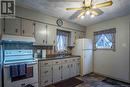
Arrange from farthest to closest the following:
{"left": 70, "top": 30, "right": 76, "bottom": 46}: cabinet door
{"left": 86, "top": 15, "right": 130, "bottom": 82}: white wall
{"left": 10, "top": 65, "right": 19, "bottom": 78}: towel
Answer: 1. {"left": 70, "top": 30, "right": 76, "bottom": 46}: cabinet door
2. {"left": 86, "top": 15, "right": 130, "bottom": 82}: white wall
3. {"left": 10, "top": 65, "right": 19, "bottom": 78}: towel

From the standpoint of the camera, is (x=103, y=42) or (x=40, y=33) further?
(x=103, y=42)

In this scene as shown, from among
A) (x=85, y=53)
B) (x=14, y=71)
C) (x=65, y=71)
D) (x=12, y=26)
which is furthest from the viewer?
(x=85, y=53)

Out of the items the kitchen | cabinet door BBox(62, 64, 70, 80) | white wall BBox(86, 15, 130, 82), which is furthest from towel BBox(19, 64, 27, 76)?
white wall BBox(86, 15, 130, 82)

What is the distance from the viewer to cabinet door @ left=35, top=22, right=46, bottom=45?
3.16 metres

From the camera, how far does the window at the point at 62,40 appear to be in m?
4.14

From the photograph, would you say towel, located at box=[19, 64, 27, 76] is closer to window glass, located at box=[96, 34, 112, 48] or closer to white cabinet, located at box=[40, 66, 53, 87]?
white cabinet, located at box=[40, 66, 53, 87]

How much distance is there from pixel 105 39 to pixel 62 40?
2.05m

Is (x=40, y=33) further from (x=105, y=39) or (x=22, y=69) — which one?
(x=105, y=39)

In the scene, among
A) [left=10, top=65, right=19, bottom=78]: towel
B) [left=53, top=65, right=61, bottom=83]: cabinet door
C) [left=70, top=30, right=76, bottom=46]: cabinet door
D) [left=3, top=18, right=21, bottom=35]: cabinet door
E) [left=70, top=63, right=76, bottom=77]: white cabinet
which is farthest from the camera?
[left=70, top=30, right=76, bottom=46]: cabinet door

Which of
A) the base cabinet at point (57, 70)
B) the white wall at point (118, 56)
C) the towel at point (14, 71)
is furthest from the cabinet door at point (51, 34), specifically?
the white wall at point (118, 56)

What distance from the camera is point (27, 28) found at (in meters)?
2.94

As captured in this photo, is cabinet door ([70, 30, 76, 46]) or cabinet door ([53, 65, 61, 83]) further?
cabinet door ([70, 30, 76, 46])

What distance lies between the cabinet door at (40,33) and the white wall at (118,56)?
9.01 feet

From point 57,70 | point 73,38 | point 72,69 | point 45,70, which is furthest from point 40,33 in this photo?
point 72,69
